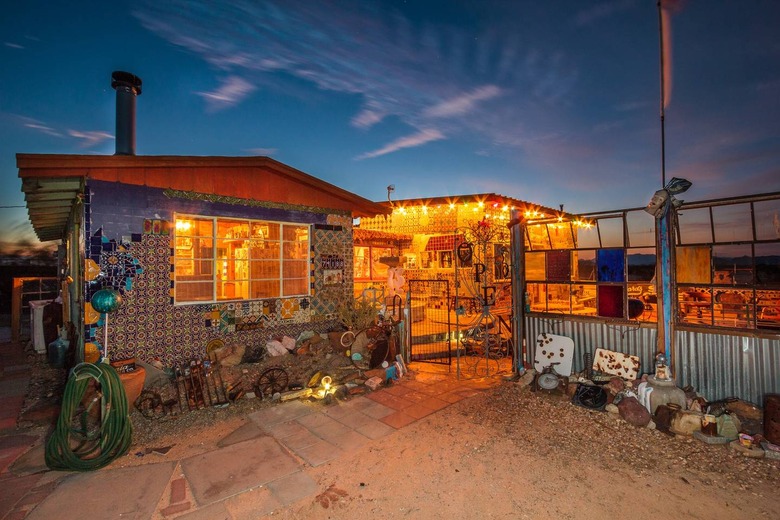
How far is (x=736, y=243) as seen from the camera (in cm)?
531

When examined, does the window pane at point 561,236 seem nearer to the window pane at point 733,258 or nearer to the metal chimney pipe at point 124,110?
the window pane at point 733,258

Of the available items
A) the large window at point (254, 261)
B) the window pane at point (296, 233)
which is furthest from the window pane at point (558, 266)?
the window pane at point (296, 233)

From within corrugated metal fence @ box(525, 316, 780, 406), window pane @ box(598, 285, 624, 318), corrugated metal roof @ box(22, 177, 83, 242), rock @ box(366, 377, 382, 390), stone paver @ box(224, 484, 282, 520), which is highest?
corrugated metal roof @ box(22, 177, 83, 242)

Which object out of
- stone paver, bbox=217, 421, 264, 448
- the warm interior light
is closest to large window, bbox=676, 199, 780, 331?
stone paver, bbox=217, 421, 264, 448

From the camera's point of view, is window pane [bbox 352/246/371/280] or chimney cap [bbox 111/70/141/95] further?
window pane [bbox 352/246/371/280]

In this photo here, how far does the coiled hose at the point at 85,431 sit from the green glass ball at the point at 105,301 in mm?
1352

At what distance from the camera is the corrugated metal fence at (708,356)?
203 inches

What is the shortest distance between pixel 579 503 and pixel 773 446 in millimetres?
2964

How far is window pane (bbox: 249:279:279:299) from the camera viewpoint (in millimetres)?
8698

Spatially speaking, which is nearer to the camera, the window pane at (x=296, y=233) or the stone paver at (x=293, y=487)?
the stone paver at (x=293, y=487)

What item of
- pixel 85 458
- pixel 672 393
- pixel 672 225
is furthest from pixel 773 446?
pixel 85 458

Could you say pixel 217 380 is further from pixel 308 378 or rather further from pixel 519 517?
pixel 519 517

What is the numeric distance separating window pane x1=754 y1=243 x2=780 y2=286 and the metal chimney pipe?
12.4 meters

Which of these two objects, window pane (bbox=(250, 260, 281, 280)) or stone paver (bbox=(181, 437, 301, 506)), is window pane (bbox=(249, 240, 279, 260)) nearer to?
window pane (bbox=(250, 260, 281, 280))
